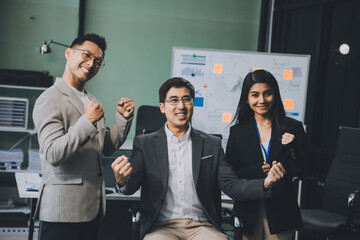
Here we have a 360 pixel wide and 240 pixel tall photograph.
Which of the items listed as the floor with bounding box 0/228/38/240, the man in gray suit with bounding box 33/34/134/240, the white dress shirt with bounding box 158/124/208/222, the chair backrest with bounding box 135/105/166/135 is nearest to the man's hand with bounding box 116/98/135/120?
the man in gray suit with bounding box 33/34/134/240

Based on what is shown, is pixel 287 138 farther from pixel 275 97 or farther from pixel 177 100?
pixel 177 100

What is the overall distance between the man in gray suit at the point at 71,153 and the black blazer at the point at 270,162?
76 centimetres

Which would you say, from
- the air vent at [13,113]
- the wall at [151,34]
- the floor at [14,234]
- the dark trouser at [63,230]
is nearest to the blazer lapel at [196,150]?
the dark trouser at [63,230]

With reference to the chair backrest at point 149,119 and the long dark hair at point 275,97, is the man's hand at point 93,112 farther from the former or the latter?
the chair backrest at point 149,119

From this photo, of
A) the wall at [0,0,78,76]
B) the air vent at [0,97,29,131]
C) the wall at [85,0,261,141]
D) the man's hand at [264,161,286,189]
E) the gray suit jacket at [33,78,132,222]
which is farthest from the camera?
the wall at [85,0,261,141]

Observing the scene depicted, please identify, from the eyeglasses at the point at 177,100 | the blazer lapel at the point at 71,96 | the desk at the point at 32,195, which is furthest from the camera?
the desk at the point at 32,195

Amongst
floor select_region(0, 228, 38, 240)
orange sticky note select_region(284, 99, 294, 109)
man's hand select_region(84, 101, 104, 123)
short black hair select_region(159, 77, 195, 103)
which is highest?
short black hair select_region(159, 77, 195, 103)

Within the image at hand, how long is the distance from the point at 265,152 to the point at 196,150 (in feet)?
1.21

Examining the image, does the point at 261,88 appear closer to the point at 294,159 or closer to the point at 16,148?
the point at 294,159

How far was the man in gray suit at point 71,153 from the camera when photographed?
198 cm

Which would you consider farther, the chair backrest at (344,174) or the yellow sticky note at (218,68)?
the yellow sticky note at (218,68)

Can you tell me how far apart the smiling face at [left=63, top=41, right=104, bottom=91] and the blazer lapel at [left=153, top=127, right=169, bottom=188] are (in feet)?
1.78

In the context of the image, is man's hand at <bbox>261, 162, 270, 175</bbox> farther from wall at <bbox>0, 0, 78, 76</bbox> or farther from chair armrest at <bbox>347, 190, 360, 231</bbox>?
wall at <bbox>0, 0, 78, 76</bbox>

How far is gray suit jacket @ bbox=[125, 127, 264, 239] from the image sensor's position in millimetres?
2439
